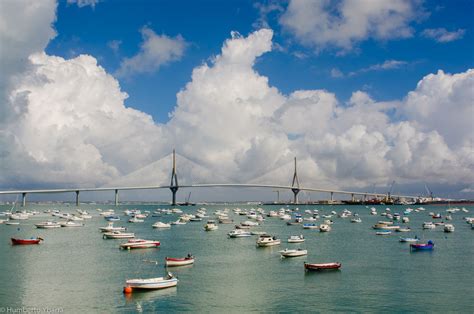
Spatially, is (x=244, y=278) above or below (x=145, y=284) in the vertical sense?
below

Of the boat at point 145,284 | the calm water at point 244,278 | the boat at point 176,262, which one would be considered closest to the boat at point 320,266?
the calm water at point 244,278

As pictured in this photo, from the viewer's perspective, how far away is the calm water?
32.2 m

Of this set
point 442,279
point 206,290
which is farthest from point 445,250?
point 206,290

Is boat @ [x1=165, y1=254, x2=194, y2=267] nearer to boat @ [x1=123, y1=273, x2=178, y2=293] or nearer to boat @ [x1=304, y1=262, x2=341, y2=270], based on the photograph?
boat @ [x1=123, y1=273, x2=178, y2=293]

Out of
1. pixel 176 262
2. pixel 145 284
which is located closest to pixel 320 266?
pixel 176 262

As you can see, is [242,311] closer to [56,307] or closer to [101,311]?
[101,311]

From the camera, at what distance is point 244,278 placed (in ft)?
133

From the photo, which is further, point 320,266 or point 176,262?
point 176,262

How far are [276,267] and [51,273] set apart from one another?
830 inches

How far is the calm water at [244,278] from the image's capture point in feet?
106

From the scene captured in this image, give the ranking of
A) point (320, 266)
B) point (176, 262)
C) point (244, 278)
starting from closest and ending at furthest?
point (244, 278) < point (320, 266) < point (176, 262)

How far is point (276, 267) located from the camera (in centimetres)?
4619

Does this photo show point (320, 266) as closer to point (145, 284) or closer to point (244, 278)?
point (244, 278)

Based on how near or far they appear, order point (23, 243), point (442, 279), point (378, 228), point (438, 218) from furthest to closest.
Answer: point (438, 218), point (378, 228), point (23, 243), point (442, 279)
